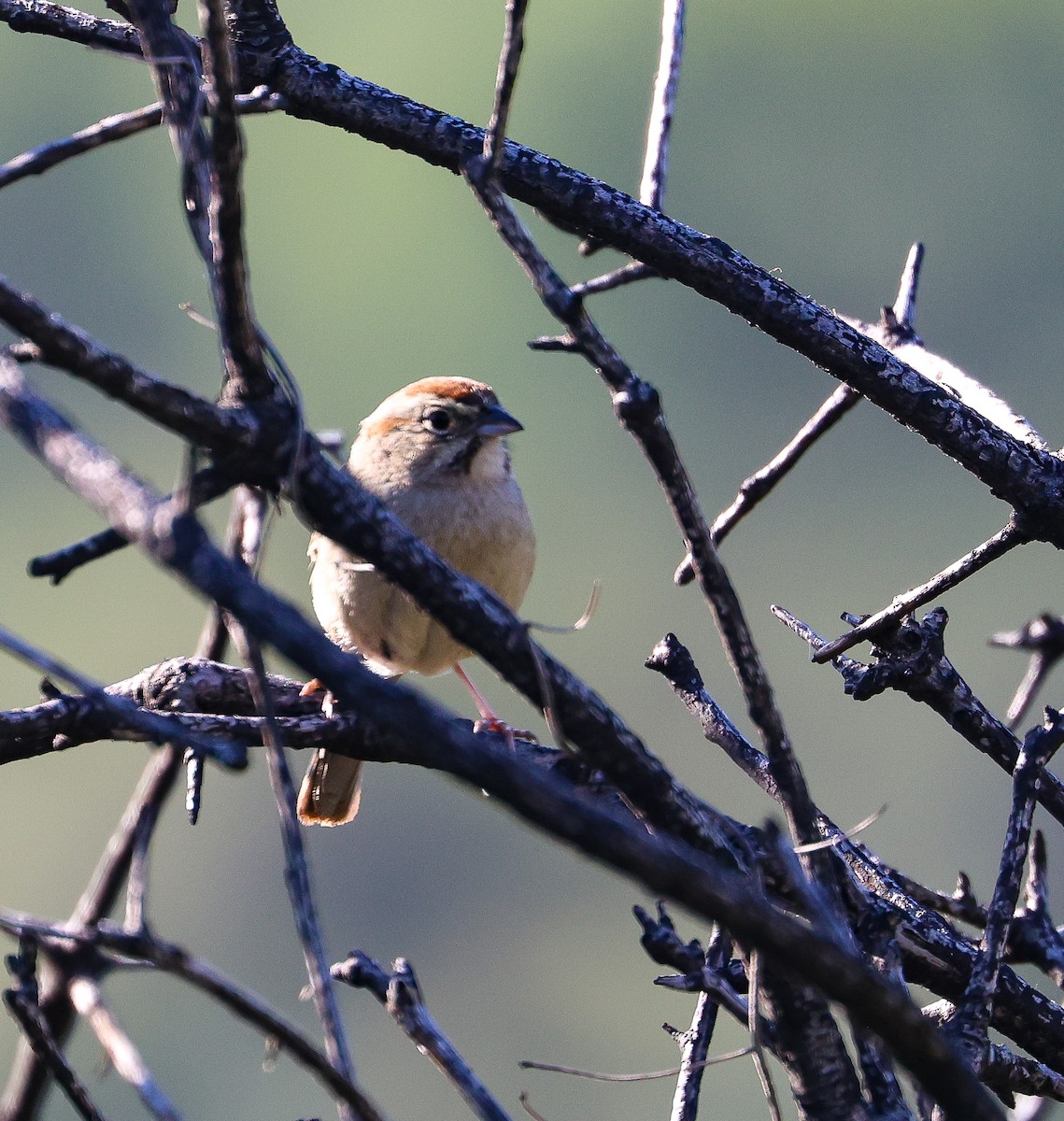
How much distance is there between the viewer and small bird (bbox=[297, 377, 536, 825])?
17.0 feet

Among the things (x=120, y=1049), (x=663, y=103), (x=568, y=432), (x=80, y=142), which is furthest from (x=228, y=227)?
(x=568, y=432)

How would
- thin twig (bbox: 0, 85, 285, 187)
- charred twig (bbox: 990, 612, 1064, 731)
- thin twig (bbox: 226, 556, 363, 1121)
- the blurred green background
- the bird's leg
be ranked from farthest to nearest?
the blurred green background < the bird's leg < thin twig (bbox: 0, 85, 285, 187) < charred twig (bbox: 990, 612, 1064, 731) < thin twig (bbox: 226, 556, 363, 1121)

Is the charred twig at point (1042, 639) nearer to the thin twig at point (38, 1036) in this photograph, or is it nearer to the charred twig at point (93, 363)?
the charred twig at point (93, 363)

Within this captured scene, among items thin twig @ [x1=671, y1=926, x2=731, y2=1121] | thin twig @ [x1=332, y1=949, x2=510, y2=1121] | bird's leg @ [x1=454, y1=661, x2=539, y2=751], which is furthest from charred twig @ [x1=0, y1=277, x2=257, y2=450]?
bird's leg @ [x1=454, y1=661, x2=539, y2=751]

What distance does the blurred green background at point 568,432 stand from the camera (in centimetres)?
3794

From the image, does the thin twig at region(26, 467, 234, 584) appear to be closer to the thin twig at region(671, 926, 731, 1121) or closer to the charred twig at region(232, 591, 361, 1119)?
the charred twig at region(232, 591, 361, 1119)

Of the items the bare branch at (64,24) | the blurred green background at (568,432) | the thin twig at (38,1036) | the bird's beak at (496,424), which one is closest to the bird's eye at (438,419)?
the bird's beak at (496,424)

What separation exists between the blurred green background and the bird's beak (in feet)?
59.6

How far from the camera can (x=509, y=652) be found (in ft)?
7.84

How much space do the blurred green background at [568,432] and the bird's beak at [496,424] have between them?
18177mm

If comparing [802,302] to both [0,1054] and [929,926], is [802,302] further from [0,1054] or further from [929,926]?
[0,1054]

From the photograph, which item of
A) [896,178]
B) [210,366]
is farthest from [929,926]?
[896,178]

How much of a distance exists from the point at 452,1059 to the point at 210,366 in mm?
56496

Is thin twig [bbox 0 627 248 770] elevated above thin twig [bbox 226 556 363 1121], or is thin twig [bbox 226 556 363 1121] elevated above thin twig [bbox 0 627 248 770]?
thin twig [bbox 0 627 248 770]
